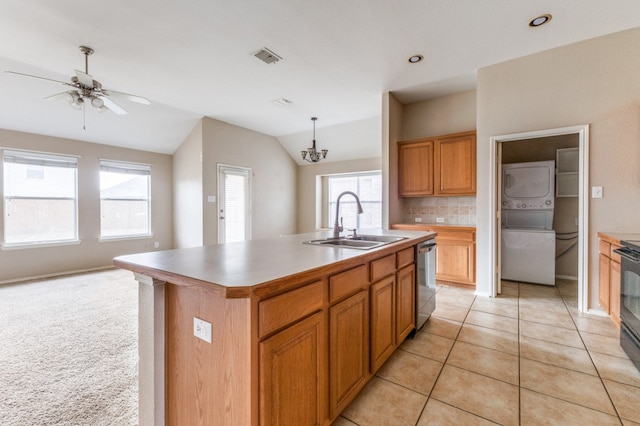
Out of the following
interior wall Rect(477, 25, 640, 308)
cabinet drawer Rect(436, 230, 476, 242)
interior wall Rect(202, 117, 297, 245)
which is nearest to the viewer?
interior wall Rect(477, 25, 640, 308)

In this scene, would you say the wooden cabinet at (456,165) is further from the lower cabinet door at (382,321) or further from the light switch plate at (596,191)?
the lower cabinet door at (382,321)

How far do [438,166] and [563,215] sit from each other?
2044 millimetres

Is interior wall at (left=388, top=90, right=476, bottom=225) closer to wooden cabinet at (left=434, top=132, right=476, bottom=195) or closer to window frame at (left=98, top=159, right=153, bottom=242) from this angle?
wooden cabinet at (left=434, top=132, right=476, bottom=195)

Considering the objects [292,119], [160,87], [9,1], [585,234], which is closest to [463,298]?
[585,234]

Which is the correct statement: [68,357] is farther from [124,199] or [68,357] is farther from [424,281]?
[124,199]

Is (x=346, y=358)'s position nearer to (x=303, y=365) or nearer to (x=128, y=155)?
(x=303, y=365)

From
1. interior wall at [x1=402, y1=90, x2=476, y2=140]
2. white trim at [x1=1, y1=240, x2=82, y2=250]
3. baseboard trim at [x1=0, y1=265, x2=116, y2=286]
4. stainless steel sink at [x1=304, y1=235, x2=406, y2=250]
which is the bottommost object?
baseboard trim at [x1=0, y1=265, x2=116, y2=286]

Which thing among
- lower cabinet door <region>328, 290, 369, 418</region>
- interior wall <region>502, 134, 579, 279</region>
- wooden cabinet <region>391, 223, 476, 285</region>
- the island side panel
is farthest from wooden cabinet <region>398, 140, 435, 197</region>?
the island side panel

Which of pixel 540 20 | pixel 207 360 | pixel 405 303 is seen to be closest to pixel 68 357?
pixel 207 360

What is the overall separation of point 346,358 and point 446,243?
2.99m

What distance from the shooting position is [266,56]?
10.1 feet

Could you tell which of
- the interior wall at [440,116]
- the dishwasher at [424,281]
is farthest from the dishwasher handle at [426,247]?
the interior wall at [440,116]

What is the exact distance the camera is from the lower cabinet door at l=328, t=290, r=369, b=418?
1.37 metres

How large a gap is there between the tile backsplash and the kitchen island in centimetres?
327
